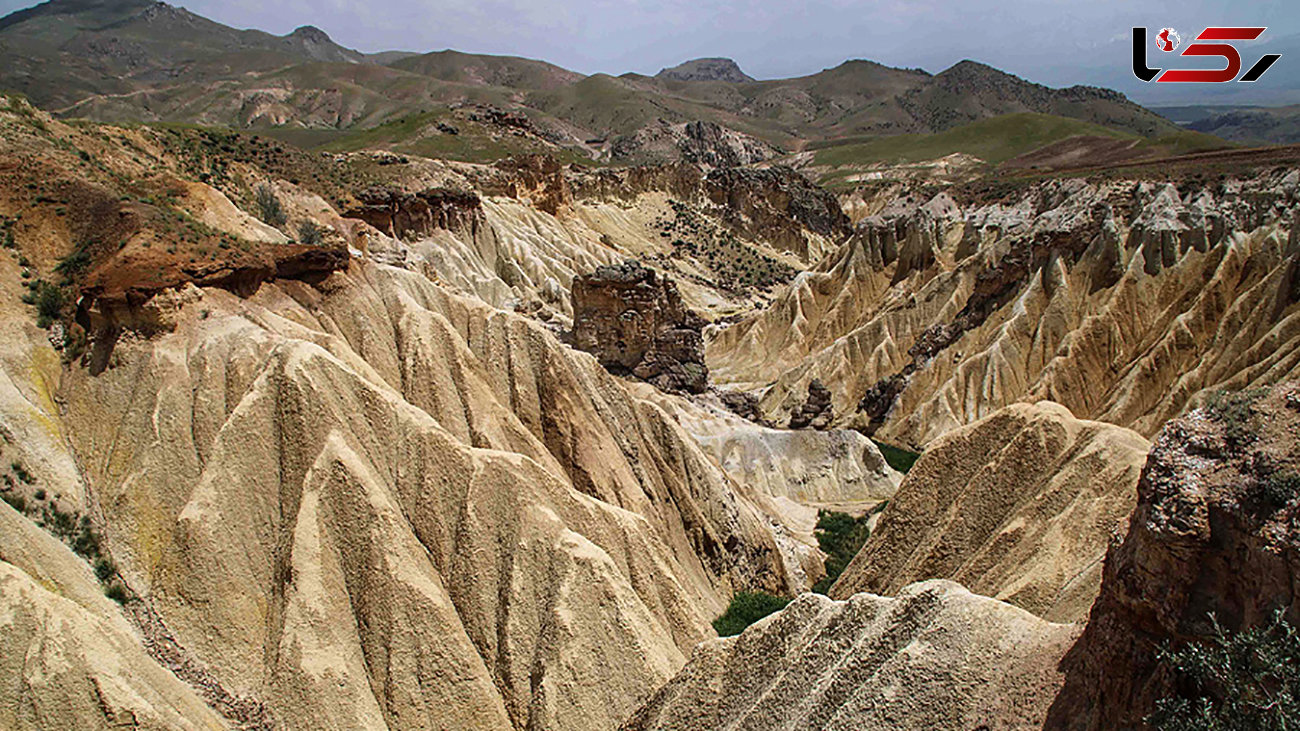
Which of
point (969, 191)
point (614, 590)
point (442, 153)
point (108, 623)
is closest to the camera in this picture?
point (108, 623)

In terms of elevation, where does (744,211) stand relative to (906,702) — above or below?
above

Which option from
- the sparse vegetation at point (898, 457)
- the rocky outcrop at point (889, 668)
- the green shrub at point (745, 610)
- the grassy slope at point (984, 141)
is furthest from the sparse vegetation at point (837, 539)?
the grassy slope at point (984, 141)

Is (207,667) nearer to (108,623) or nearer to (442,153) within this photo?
(108,623)

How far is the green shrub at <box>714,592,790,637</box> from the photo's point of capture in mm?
23047

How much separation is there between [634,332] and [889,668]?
36607mm

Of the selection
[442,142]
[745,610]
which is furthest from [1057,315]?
[442,142]

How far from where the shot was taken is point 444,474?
723 inches

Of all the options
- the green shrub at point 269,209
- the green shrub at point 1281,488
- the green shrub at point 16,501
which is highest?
the green shrub at point 269,209

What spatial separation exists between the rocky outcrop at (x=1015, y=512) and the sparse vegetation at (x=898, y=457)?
24075 mm

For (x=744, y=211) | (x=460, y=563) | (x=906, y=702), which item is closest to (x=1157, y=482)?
(x=906, y=702)

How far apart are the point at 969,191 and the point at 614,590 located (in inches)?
3511

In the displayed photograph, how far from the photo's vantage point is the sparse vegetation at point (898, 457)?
44750 mm

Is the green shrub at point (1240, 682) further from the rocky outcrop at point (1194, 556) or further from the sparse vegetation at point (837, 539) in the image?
the sparse vegetation at point (837, 539)

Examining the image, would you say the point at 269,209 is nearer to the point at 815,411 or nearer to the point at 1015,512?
the point at 815,411
